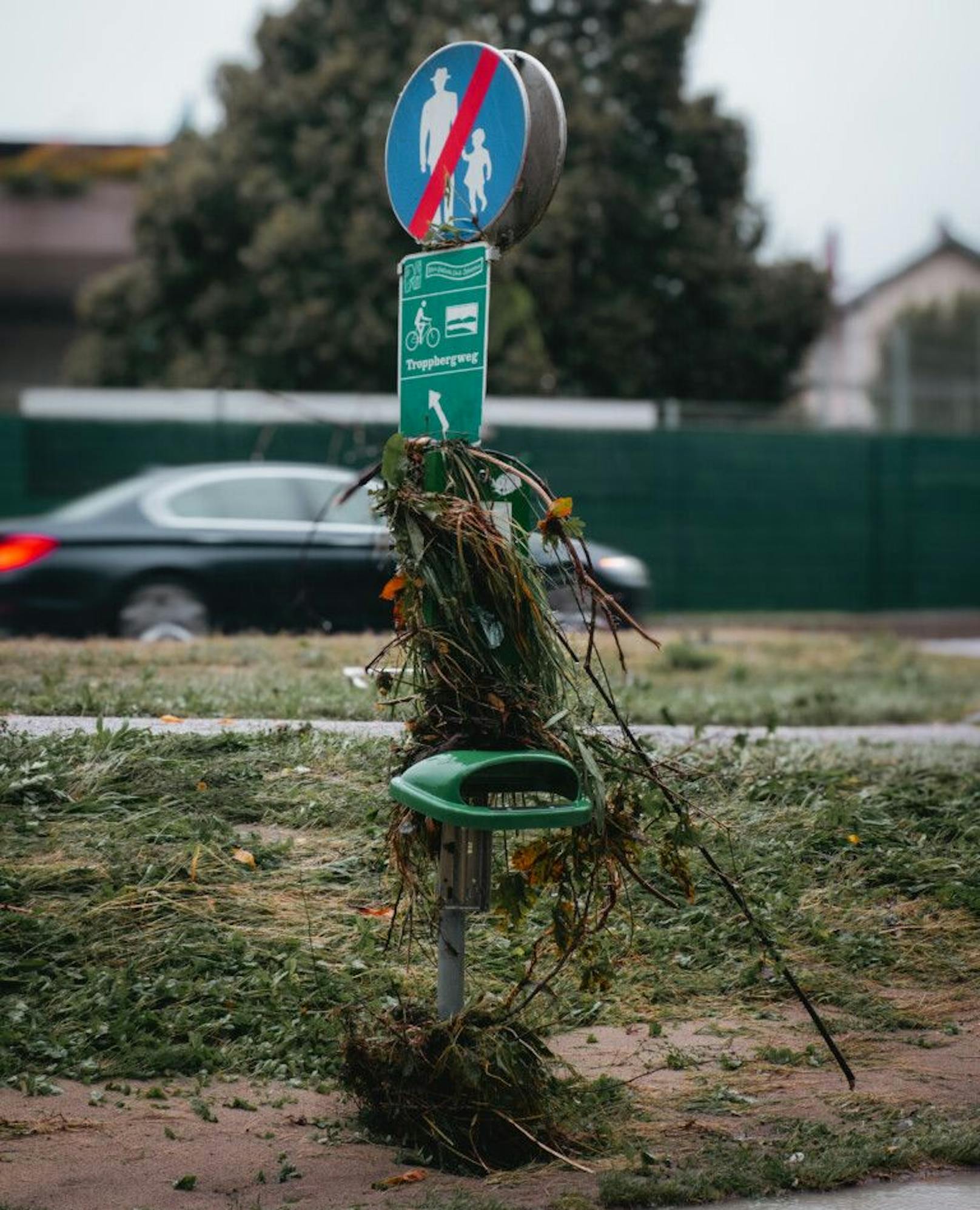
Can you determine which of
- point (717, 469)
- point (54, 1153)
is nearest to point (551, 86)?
point (54, 1153)

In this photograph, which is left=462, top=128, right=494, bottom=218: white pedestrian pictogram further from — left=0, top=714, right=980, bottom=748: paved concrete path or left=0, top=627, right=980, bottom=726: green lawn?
left=0, top=627, right=980, bottom=726: green lawn

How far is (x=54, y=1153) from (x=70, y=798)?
181 centimetres

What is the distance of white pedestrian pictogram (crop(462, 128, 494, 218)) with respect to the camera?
4461 millimetres

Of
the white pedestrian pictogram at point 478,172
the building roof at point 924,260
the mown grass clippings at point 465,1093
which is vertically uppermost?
the building roof at point 924,260

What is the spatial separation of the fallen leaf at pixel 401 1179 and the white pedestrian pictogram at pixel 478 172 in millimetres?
2448

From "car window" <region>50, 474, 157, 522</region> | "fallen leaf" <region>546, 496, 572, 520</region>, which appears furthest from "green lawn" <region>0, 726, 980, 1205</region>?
"car window" <region>50, 474, 157, 522</region>

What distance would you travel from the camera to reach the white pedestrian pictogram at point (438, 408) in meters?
4.43

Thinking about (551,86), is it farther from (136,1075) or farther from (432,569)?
(136,1075)

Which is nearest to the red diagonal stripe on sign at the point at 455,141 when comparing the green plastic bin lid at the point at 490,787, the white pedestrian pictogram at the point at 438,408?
the white pedestrian pictogram at the point at 438,408

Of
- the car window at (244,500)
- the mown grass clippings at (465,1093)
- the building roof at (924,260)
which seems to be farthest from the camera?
the building roof at (924,260)

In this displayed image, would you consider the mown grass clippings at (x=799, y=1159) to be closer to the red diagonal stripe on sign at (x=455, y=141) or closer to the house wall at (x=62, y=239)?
the red diagonal stripe on sign at (x=455, y=141)

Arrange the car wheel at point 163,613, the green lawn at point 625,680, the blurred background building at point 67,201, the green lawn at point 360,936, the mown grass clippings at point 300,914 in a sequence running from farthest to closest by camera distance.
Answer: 1. the blurred background building at point 67,201
2. the car wheel at point 163,613
3. the green lawn at point 625,680
4. the mown grass clippings at point 300,914
5. the green lawn at point 360,936

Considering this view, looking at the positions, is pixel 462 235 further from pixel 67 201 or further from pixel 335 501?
pixel 67 201

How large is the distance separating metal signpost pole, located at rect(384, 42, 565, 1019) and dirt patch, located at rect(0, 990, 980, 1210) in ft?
1.60
